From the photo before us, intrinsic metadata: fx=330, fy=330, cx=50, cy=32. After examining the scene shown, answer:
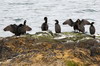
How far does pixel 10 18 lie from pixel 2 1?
1682cm

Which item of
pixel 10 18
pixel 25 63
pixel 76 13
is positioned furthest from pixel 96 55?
pixel 76 13

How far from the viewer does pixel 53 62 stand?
7.59 metres

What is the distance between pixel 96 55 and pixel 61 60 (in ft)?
3.56

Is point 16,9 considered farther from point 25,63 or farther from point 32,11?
point 25,63

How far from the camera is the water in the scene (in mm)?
38744

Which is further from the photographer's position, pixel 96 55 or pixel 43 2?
pixel 43 2

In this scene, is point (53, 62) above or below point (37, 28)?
above

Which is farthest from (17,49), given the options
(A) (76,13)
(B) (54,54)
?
(A) (76,13)

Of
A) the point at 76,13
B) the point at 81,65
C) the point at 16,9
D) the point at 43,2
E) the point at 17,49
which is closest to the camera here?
the point at 81,65

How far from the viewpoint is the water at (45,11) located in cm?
3874

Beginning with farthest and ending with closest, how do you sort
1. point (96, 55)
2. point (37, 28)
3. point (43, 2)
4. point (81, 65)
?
point (43, 2) < point (37, 28) < point (96, 55) < point (81, 65)

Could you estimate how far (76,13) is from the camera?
44.9 m

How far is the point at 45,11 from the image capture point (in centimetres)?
4688

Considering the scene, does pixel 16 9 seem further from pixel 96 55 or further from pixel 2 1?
pixel 96 55
